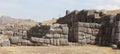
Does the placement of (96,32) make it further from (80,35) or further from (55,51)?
(55,51)

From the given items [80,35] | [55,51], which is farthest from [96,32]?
[55,51]

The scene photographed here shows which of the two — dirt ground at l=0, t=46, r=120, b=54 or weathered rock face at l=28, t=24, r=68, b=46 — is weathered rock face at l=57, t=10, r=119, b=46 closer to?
weathered rock face at l=28, t=24, r=68, b=46

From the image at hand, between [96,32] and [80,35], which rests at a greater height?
[96,32]

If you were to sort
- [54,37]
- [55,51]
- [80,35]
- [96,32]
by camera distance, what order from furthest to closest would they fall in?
1. [96,32]
2. [80,35]
3. [54,37]
4. [55,51]

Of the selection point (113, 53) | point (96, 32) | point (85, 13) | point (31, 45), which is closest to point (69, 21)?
point (85, 13)

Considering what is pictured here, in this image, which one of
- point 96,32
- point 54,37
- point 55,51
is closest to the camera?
point 55,51

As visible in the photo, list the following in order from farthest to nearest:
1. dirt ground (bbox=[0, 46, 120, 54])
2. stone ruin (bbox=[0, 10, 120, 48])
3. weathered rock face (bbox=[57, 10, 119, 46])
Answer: weathered rock face (bbox=[57, 10, 119, 46]) < stone ruin (bbox=[0, 10, 120, 48]) < dirt ground (bbox=[0, 46, 120, 54])

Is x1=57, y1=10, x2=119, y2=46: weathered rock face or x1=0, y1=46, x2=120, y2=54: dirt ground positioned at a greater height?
x1=57, y1=10, x2=119, y2=46: weathered rock face

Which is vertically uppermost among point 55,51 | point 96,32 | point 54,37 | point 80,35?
point 96,32

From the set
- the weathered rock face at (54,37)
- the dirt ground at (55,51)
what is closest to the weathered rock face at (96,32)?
the weathered rock face at (54,37)

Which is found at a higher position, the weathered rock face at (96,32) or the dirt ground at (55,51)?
the weathered rock face at (96,32)

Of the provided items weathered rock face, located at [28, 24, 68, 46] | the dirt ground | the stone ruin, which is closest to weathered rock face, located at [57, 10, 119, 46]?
the stone ruin

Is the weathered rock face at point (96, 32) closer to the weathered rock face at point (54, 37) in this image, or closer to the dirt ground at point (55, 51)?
the weathered rock face at point (54, 37)

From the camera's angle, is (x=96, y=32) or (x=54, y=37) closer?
(x=54, y=37)
